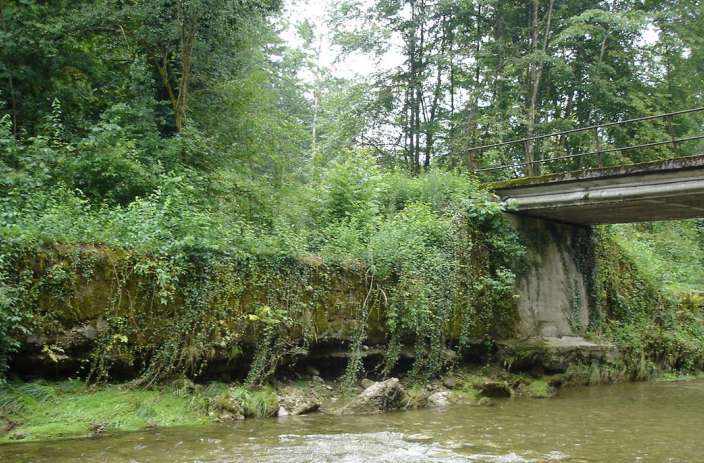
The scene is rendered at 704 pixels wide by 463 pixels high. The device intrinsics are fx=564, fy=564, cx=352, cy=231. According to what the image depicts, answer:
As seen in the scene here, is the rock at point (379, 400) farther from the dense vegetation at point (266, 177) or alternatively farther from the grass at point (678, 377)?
the grass at point (678, 377)

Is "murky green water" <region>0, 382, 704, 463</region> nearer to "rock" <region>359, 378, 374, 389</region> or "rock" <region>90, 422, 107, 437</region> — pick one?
"rock" <region>90, 422, 107, 437</region>

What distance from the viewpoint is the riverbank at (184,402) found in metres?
6.52

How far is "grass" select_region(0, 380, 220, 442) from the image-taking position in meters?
6.41

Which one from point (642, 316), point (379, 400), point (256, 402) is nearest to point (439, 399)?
point (379, 400)

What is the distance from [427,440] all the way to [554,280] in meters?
9.04

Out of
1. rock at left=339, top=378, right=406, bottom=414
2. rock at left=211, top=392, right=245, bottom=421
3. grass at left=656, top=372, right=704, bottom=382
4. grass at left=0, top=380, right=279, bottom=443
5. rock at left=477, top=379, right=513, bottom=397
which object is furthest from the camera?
grass at left=656, top=372, right=704, bottom=382

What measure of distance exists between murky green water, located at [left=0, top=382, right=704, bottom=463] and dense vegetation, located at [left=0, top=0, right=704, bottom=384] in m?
1.46

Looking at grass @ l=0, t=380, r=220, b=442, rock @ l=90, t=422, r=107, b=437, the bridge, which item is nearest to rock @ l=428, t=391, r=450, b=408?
the bridge

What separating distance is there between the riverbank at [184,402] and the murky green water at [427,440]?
31 cm

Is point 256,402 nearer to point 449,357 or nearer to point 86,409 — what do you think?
point 86,409

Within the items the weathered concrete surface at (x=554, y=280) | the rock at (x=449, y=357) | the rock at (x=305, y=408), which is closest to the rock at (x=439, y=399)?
the rock at (x=449, y=357)

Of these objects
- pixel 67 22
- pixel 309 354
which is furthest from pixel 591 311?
pixel 67 22

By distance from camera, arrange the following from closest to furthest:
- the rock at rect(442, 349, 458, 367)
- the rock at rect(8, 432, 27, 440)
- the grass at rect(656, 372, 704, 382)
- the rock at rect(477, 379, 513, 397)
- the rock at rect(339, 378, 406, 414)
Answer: the rock at rect(8, 432, 27, 440), the rock at rect(339, 378, 406, 414), the rock at rect(477, 379, 513, 397), the rock at rect(442, 349, 458, 367), the grass at rect(656, 372, 704, 382)

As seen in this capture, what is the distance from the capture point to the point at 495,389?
11.0 m
